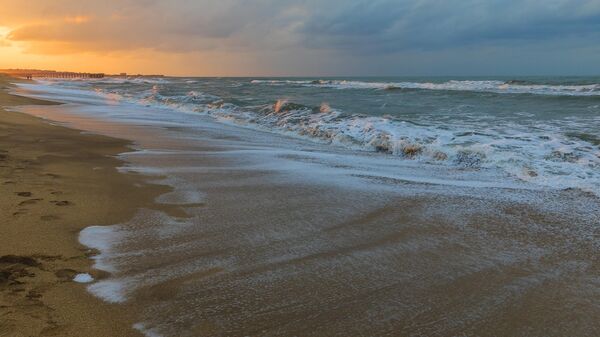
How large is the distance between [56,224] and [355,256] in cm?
265

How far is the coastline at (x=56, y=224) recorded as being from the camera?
8.52 feet

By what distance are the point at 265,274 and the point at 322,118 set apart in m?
11.4

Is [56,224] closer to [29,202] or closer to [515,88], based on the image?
[29,202]

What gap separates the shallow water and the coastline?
0.60 feet

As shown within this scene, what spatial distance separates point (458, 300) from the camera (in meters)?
3.01

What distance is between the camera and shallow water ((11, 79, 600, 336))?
2764 mm

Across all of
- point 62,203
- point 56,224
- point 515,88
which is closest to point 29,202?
point 62,203

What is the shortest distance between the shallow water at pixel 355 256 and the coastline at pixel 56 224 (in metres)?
0.18

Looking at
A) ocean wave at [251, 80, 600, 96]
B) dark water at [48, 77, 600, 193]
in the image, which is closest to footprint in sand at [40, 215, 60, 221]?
dark water at [48, 77, 600, 193]

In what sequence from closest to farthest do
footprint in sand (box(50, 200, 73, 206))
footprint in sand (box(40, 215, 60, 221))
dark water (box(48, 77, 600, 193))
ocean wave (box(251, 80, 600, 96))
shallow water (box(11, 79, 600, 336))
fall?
1. shallow water (box(11, 79, 600, 336))
2. footprint in sand (box(40, 215, 60, 221))
3. footprint in sand (box(50, 200, 73, 206))
4. dark water (box(48, 77, 600, 193))
5. ocean wave (box(251, 80, 600, 96))

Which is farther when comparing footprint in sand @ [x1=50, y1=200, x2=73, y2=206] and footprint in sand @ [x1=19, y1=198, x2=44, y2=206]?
footprint in sand @ [x1=50, y1=200, x2=73, y2=206]

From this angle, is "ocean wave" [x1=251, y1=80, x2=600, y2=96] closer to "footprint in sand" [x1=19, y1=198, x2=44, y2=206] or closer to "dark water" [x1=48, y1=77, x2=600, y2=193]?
"dark water" [x1=48, y1=77, x2=600, y2=193]

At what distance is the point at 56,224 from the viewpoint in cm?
409

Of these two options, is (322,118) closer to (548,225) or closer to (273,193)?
(273,193)
